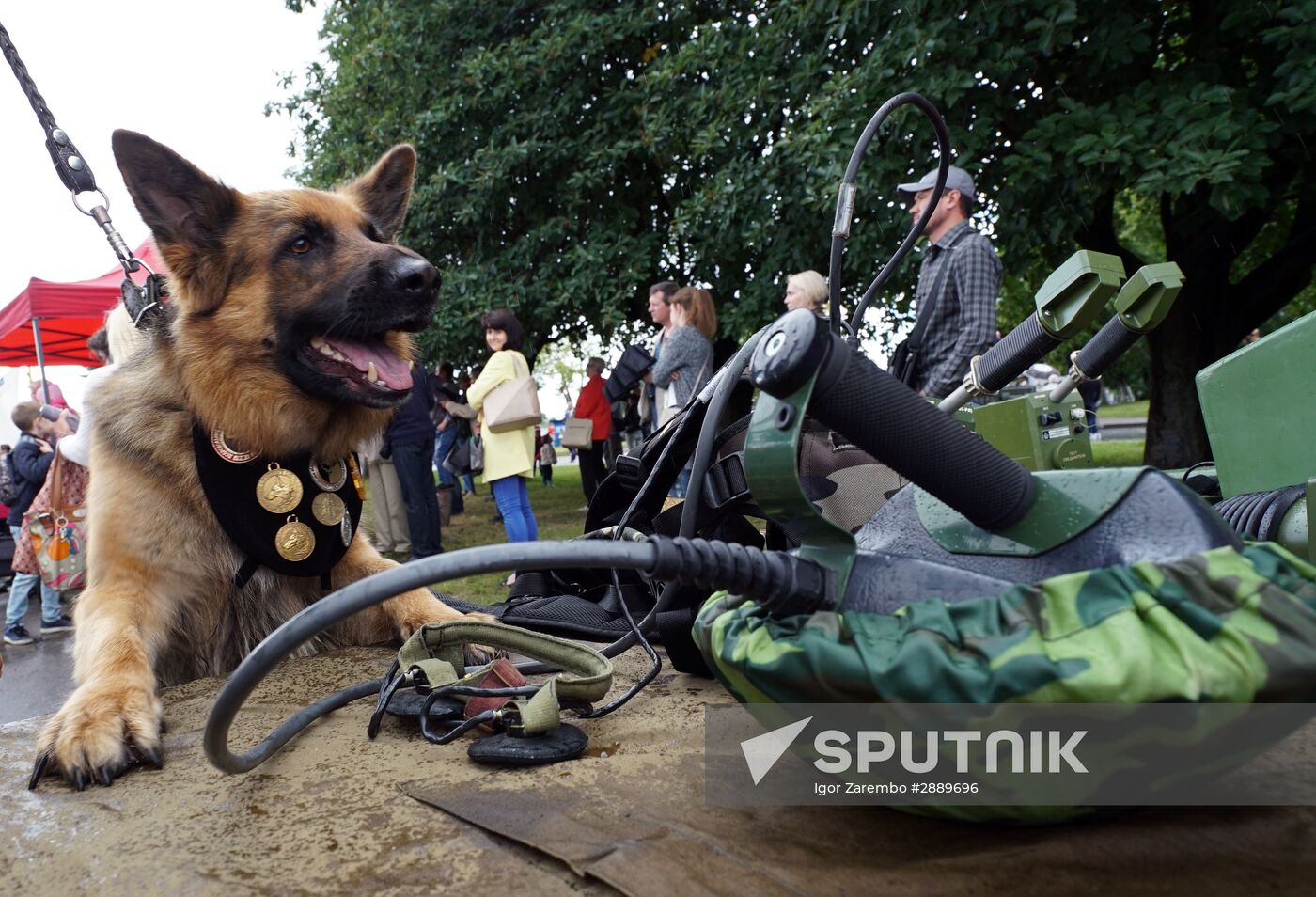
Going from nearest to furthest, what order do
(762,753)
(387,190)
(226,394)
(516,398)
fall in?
(762,753) → (226,394) → (387,190) → (516,398)

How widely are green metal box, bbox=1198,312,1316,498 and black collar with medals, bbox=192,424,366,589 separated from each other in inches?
75.8

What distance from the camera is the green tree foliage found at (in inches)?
262

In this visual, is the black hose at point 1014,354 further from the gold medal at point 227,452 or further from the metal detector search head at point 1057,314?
the gold medal at point 227,452

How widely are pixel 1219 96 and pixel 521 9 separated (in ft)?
29.6

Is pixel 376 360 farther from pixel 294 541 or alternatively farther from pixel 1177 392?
pixel 1177 392

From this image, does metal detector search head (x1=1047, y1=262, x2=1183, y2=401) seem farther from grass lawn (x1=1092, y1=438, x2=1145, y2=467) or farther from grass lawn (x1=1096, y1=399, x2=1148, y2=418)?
grass lawn (x1=1096, y1=399, x2=1148, y2=418)

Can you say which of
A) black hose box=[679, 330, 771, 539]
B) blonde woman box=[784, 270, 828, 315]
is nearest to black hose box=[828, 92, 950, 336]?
black hose box=[679, 330, 771, 539]

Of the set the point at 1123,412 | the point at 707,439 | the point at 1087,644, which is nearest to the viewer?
the point at 1087,644

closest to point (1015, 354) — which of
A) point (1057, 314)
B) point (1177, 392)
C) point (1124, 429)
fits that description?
point (1057, 314)

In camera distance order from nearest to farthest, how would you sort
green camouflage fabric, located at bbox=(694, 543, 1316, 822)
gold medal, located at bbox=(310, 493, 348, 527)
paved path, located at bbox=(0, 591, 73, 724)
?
green camouflage fabric, located at bbox=(694, 543, 1316, 822) → gold medal, located at bbox=(310, 493, 348, 527) → paved path, located at bbox=(0, 591, 73, 724)

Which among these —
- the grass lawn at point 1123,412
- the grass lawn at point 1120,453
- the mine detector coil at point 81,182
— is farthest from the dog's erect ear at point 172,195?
the grass lawn at point 1123,412

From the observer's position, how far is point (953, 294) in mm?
3826

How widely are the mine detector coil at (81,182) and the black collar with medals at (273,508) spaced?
24.9 inches

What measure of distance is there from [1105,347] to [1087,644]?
0.90 m
